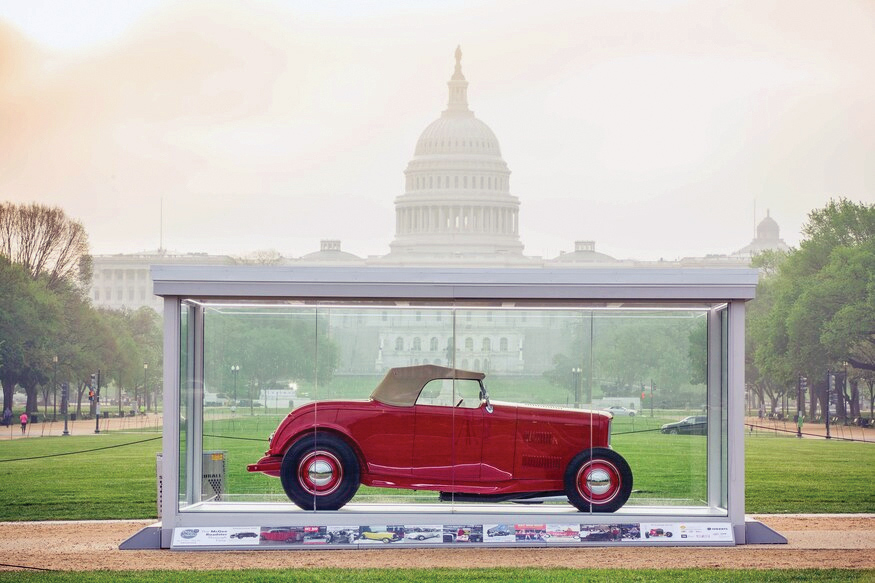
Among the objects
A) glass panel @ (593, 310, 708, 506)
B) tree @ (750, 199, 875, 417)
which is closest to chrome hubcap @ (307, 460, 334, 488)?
glass panel @ (593, 310, 708, 506)

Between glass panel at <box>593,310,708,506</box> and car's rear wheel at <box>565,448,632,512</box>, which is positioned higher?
glass panel at <box>593,310,708,506</box>

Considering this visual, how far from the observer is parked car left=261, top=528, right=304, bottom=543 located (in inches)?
699

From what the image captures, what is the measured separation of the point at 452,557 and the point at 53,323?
5569cm

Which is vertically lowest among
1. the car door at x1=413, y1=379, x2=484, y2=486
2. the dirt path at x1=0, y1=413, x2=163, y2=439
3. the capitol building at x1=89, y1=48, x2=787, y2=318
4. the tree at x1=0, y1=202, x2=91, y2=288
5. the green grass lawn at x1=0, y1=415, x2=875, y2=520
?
the dirt path at x1=0, y1=413, x2=163, y2=439

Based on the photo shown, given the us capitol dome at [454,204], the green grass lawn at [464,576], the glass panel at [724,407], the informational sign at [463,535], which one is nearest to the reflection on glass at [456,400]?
the glass panel at [724,407]

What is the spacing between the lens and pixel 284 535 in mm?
17781

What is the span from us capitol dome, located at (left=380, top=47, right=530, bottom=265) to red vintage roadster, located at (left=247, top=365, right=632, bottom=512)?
465ft

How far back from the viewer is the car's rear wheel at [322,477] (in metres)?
18.0

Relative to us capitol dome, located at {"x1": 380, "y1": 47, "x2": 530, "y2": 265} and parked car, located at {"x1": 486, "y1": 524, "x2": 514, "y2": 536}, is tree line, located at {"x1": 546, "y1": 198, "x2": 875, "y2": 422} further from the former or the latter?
us capitol dome, located at {"x1": 380, "y1": 47, "x2": 530, "y2": 265}

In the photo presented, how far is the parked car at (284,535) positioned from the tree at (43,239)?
62.3 metres

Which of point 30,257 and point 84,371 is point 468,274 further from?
point 30,257

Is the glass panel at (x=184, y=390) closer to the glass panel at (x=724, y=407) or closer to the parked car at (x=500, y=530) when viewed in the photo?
the parked car at (x=500, y=530)

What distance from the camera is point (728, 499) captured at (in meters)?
17.9

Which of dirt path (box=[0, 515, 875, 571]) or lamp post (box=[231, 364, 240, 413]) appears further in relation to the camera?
lamp post (box=[231, 364, 240, 413])
